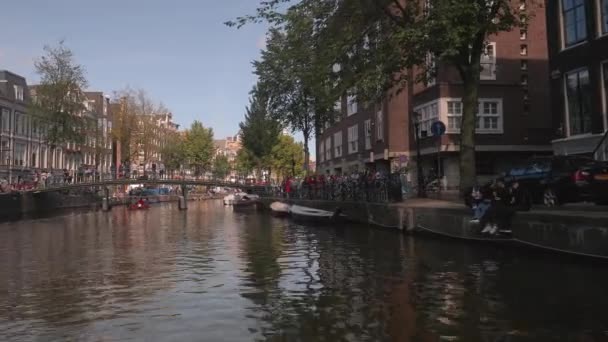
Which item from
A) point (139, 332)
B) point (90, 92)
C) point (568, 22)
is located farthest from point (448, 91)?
point (90, 92)

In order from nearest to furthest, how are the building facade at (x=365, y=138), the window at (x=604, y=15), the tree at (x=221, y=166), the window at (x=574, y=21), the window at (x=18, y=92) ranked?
the window at (x=604, y=15) → the window at (x=574, y=21) → the building facade at (x=365, y=138) → the window at (x=18, y=92) → the tree at (x=221, y=166)

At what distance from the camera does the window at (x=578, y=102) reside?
92.5 feet

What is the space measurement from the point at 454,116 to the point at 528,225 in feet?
74.1

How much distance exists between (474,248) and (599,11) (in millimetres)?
14226

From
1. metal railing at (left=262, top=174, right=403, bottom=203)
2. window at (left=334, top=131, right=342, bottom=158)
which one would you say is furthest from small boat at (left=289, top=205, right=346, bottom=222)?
window at (left=334, top=131, right=342, bottom=158)

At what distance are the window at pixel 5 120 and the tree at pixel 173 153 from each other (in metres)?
27.6

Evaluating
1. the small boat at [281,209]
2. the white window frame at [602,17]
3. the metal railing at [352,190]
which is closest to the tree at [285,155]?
the metal railing at [352,190]

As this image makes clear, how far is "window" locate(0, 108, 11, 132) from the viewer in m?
70.8

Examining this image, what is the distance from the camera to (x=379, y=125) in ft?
161

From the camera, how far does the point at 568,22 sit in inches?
1168

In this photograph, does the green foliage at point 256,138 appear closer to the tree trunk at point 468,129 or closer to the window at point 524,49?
the window at point 524,49

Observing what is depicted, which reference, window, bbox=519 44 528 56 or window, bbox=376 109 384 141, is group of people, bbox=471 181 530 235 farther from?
window, bbox=376 109 384 141

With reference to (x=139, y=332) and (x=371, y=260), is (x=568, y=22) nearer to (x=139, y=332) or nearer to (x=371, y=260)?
(x=371, y=260)

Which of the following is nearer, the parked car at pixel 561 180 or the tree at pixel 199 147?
the parked car at pixel 561 180
